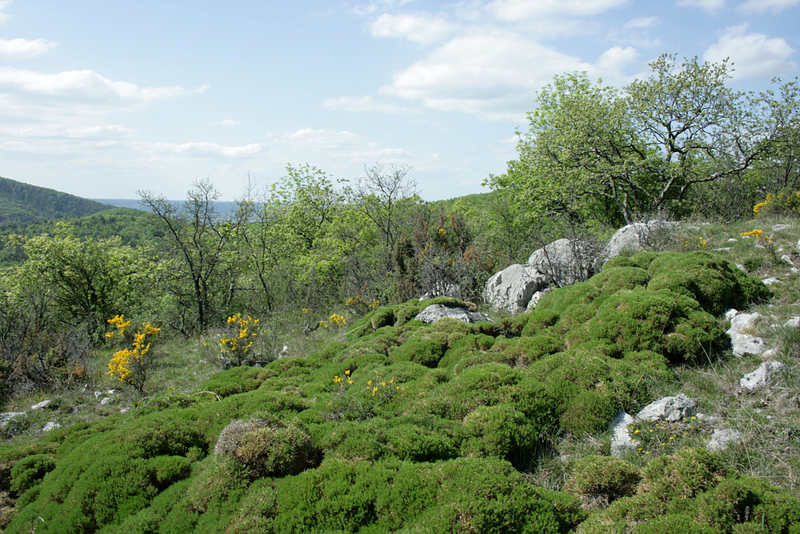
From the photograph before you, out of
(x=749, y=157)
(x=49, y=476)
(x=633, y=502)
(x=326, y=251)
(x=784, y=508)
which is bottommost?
(x=49, y=476)

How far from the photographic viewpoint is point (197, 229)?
17656mm

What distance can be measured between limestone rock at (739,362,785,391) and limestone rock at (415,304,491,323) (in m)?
4.18

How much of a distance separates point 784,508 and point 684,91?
572 inches

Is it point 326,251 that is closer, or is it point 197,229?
point 197,229

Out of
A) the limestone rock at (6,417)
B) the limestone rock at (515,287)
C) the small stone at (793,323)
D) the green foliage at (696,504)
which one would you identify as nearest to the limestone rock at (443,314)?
the limestone rock at (515,287)

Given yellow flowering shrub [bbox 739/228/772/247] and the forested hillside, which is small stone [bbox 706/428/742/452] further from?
yellow flowering shrub [bbox 739/228/772/247]

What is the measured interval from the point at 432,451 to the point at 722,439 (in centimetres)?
234

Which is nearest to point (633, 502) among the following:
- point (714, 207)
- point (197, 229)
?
point (714, 207)

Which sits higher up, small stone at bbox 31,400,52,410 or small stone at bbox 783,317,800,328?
small stone at bbox 783,317,800,328

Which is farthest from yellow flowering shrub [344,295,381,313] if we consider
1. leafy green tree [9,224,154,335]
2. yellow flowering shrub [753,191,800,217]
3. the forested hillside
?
leafy green tree [9,224,154,335]

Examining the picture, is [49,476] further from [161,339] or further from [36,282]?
[36,282]

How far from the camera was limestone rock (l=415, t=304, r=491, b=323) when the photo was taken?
7.85 meters

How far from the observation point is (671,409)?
3709 mm

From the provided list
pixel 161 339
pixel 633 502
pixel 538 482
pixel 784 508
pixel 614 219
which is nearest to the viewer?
pixel 784 508
